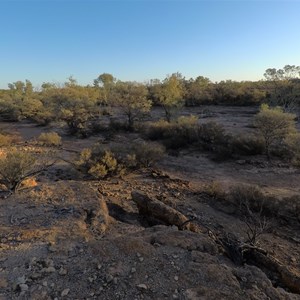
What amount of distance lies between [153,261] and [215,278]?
3.54 feet

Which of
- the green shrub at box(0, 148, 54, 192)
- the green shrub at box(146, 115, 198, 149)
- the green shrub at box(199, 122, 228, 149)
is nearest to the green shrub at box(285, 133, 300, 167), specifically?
the green shrub at box(199, 122, 228, 149)

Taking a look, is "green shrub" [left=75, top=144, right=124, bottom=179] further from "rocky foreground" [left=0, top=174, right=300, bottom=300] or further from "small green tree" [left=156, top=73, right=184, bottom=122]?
"small green tree" [left=156, top=73, right=184, bottom=122]

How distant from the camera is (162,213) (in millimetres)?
8617

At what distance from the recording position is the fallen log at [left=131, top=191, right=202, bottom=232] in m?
8.30

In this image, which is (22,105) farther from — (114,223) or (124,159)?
(114,223)

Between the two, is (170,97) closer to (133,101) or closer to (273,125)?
(133,101)

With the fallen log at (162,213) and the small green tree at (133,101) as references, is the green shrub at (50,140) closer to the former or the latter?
the small green tree at (133,101)

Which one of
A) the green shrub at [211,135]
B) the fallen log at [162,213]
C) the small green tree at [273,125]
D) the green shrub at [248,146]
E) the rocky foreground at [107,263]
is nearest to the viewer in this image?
the rocky foreground at [107,263]

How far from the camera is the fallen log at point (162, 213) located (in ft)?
27.2

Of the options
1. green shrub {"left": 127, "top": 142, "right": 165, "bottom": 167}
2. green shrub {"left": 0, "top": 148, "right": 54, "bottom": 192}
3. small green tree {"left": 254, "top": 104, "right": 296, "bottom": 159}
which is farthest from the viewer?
small green tree {"left": 254, "top": 104, "right": 296, "bottom": 159}

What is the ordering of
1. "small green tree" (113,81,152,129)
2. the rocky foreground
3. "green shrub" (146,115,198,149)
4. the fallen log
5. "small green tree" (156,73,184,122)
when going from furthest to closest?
1. "small green tree" (156,73,184,122)
2. "small green tree" (113,81,152,129)
3. "green shrub" (146,115,198,149)
4. the fallen log
5. the rocky foreground

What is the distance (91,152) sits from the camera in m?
14.5

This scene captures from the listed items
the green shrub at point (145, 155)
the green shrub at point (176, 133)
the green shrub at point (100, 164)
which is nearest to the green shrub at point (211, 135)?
the green shrub at point (176, 133)

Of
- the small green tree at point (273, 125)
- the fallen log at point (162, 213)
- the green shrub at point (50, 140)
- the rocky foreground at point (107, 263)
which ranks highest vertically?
the small green tree at point (273, 125)
